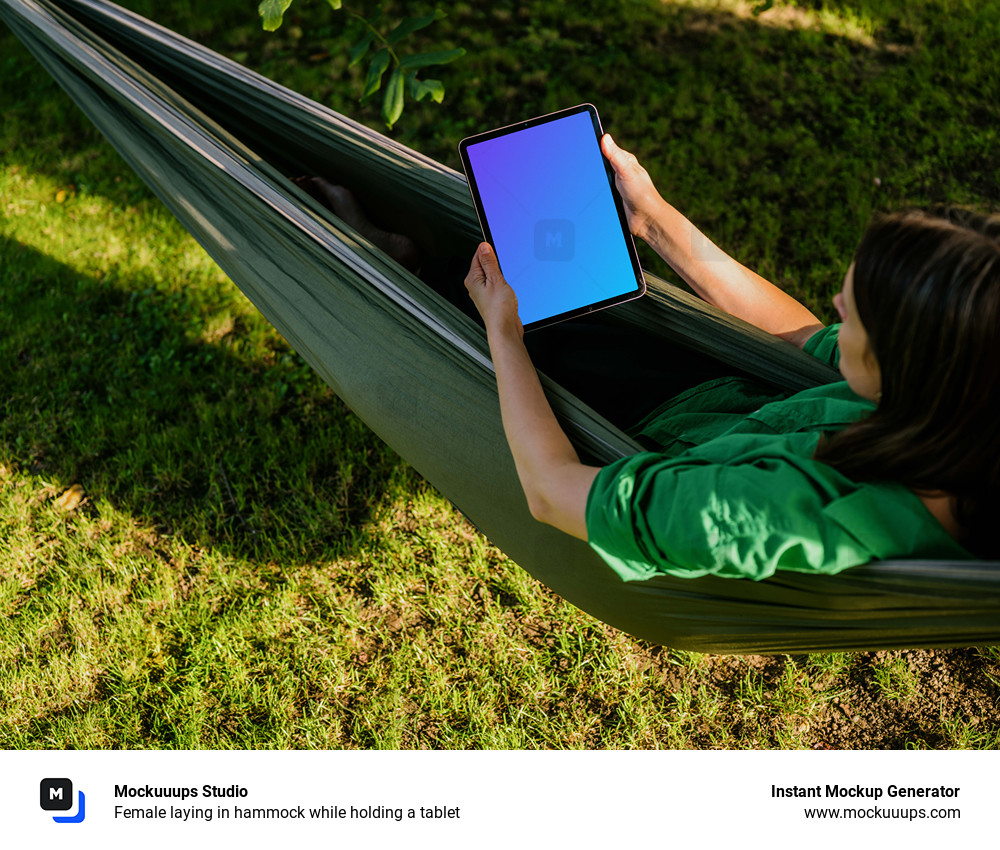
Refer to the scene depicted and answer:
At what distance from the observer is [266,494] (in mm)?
1852

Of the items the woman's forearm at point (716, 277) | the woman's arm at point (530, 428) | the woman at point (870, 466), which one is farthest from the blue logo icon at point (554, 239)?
the woman at point (870, 466)

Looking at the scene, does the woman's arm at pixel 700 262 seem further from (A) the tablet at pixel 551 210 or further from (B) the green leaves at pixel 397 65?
(B) the green leaves at pixel 397 65

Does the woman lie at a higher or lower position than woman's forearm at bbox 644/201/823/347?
lower

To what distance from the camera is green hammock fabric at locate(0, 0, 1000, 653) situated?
0.98m

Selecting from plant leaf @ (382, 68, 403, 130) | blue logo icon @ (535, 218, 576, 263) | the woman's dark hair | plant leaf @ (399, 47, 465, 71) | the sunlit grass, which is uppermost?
the sunlit grass

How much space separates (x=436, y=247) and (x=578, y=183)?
508 millimetres

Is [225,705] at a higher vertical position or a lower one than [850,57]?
lower

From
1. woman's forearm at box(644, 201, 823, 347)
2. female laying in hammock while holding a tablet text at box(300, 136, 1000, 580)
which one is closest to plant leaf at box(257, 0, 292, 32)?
woman's forearm at box(644, 201, 823, 347)

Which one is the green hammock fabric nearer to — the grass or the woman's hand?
the woman's hand

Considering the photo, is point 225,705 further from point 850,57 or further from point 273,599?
point 850,57

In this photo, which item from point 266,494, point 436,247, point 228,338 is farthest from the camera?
point 228,338

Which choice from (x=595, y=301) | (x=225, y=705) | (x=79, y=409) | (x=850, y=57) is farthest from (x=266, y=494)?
(x=850, y=57)

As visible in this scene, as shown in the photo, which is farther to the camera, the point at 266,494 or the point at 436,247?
the point at 266,494

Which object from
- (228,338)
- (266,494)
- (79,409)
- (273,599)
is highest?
(228,338)
